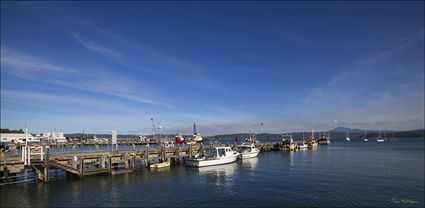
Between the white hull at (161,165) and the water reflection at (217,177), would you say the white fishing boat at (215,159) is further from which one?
the white hull at (161,165)

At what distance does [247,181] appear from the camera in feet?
154

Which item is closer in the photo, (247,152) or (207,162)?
(207,162)

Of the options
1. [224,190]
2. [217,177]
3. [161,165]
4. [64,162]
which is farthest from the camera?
[161,165]

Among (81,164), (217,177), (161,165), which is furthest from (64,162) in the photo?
(217,177)

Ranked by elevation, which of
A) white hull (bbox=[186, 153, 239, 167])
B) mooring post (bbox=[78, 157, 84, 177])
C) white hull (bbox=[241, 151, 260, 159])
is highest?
mooring post (bbox=[78, 157, 84, 177])

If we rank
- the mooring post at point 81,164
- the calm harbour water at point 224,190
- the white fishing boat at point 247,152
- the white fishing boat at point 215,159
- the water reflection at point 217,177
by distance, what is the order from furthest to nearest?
1. the white fishing boat at point 247,152
2. the white fishing boat at point 215,159
3. the mooring post at point 81,164
4. the water reflection at point 217,177
5. the calm harbour water at point 224,190

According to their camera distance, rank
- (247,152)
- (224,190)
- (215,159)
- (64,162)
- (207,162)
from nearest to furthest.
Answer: (224,190)
(64,162)
(207,162)
(215,159)
(247,152)

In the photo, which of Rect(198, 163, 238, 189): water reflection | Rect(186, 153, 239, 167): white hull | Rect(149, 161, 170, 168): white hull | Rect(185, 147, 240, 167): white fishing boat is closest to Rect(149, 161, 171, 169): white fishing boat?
Rect(149, 161, 170, 168): white hull

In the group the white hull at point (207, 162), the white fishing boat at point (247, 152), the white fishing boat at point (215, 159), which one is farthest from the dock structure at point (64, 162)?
the white fishing boat at point (247, 152)

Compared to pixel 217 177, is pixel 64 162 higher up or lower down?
higher up

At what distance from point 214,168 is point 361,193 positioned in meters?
32.2

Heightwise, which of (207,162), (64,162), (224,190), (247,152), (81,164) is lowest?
(224,190)

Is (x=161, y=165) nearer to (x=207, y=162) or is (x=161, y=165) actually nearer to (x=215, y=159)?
(x=207, y=162)

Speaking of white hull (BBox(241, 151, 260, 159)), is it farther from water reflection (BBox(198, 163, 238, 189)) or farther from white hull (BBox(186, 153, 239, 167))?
water reflection (BBox(198, 163, 238, 189))
